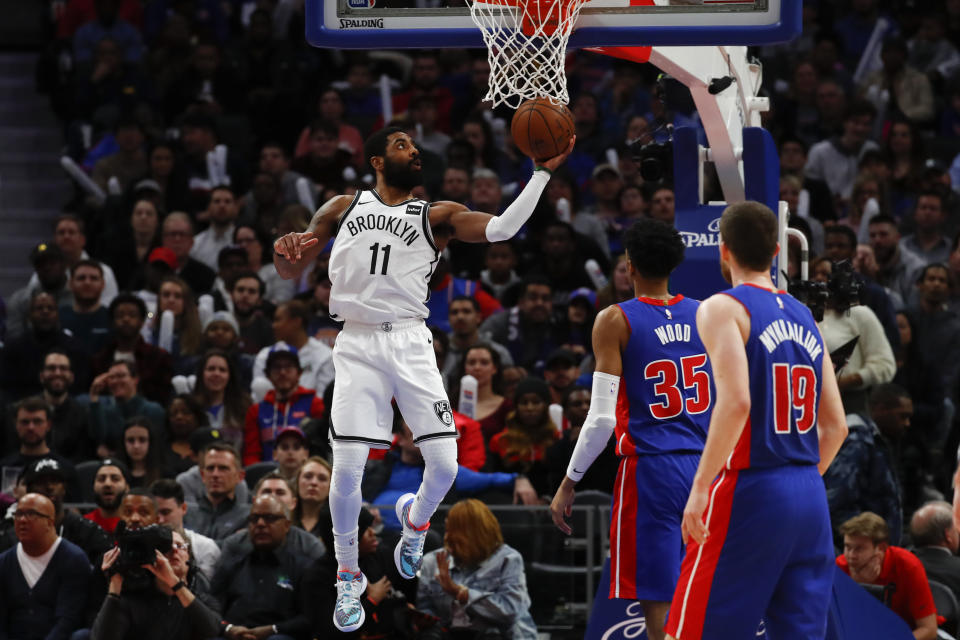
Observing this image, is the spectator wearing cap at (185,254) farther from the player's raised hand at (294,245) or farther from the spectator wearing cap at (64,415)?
the player's raised hand at (294,245)

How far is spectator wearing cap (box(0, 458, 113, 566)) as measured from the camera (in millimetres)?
10461

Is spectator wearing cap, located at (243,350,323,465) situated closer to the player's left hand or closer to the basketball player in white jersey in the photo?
the basketball player in white jersey

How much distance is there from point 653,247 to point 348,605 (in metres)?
2.26

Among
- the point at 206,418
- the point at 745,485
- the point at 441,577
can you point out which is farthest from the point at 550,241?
the point at 745,485

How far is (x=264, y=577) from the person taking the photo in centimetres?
1013

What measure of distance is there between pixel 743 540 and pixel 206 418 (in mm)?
6694

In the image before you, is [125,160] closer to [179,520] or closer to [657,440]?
[179,520]

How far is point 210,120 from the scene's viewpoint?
16203 mm

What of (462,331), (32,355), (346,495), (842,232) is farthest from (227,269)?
(346,495)

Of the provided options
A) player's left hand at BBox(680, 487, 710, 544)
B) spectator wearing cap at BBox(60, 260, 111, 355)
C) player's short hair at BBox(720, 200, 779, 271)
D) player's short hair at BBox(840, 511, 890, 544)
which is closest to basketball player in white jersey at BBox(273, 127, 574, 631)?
player's short hair at BBox(720, 200, 779, 271)

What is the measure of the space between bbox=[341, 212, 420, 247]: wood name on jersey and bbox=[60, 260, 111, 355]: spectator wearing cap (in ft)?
21.5

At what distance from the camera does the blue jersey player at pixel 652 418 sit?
24.5ft

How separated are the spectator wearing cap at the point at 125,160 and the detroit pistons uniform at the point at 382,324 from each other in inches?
362

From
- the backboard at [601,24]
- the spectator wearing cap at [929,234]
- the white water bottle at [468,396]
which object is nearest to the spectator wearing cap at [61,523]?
the white water bottle at [468,396]
